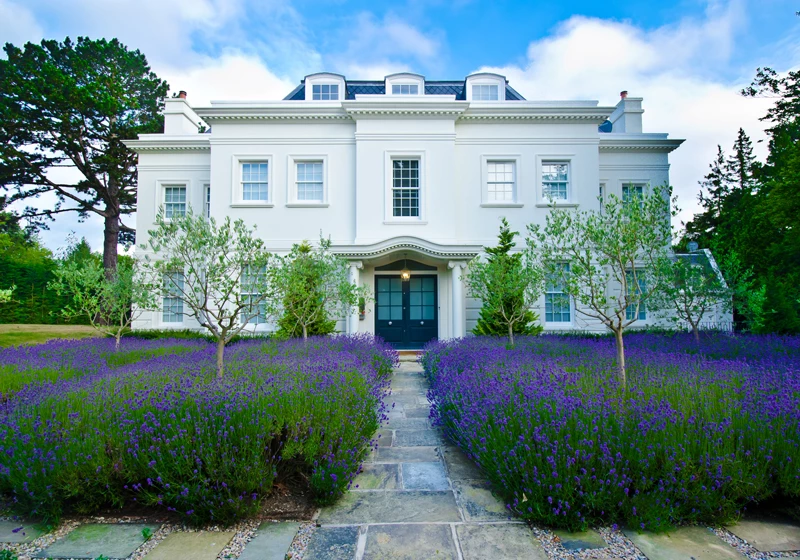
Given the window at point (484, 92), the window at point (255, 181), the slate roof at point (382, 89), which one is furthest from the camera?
the slate roof at point (382, 89)

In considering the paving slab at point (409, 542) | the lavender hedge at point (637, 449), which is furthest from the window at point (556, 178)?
the paving slab at point (409, 542)

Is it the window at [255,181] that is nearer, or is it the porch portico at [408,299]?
the porch portico at [408,299]

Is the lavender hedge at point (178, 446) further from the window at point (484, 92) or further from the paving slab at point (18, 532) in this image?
the window at point (484, 92)

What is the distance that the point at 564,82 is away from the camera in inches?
623

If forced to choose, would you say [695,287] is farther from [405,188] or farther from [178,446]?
[178,446]

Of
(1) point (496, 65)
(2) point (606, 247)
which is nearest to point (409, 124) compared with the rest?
(1) point (496, 65)

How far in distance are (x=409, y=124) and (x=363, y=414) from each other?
11760 mm

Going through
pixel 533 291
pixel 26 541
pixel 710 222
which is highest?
pixel 710 222

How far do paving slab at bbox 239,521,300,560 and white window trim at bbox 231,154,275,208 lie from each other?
1229cm

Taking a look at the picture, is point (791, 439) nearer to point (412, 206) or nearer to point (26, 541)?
point (26, 541)

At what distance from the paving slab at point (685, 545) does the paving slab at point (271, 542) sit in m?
2.20

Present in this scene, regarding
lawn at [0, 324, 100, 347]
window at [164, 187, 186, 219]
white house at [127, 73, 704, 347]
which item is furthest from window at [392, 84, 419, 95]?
lawn at [0, 324, 100, 347]

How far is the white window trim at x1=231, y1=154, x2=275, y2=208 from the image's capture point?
1395 cm

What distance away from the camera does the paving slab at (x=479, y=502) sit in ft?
10.1
